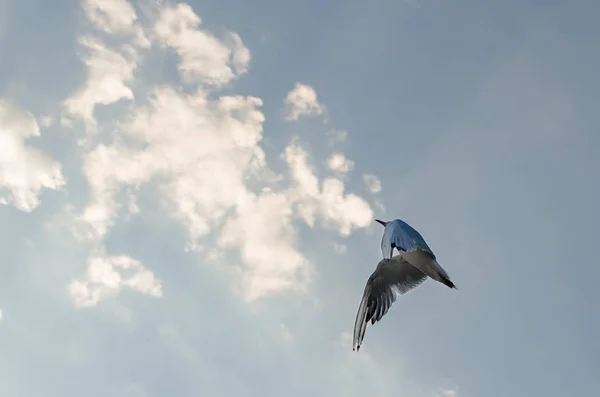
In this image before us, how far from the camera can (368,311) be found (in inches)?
701

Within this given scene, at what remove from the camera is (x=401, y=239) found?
43.6ft

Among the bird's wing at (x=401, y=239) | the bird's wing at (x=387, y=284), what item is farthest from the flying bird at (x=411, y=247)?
the bird's wing at (x=387, y=284)

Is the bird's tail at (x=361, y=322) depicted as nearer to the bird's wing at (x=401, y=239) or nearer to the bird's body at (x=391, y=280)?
the bird's body at (x=391, y=280)

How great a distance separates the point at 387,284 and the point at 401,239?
5.60 metres

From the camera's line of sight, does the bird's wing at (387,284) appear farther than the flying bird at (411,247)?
Yes

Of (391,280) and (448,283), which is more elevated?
(391,280)

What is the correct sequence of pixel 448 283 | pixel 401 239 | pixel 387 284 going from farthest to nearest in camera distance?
pixel 387 284 → pixel 448 283 → pixel 401 239

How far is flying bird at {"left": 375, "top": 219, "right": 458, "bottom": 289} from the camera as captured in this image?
12914 millimetres

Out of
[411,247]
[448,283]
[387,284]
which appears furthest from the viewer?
[387,284]

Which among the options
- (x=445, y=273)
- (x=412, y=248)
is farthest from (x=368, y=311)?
(x=412, y=248)

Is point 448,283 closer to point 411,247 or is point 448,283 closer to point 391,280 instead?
point 391,280

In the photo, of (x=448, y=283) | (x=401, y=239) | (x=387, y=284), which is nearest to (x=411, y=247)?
(x=401, y=239)

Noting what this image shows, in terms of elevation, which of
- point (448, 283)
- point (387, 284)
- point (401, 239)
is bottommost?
point (401, 239)

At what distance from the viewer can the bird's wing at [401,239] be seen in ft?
42.2
